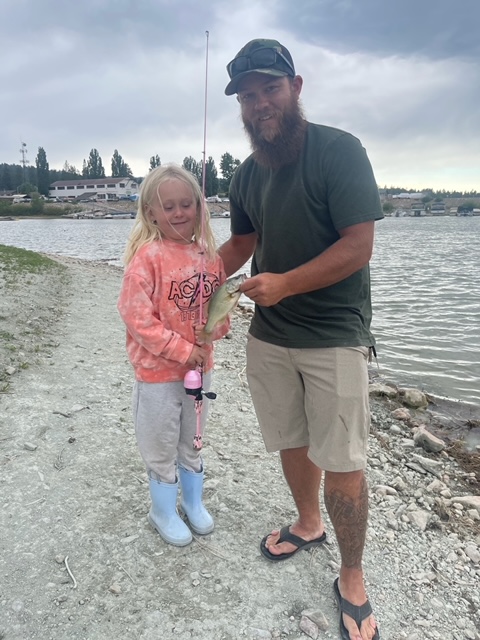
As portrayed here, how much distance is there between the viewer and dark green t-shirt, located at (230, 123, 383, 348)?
2570mm

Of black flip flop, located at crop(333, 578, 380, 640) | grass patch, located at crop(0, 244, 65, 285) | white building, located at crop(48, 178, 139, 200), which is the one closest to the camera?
black flip flop, located at crop(333, 578, 380, 640)

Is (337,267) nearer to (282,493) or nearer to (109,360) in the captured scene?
(282,493)

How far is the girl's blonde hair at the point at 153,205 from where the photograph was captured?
303 centimetres

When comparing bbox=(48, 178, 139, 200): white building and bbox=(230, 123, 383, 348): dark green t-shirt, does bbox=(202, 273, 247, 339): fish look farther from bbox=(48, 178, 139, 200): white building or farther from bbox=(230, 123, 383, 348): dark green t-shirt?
bbox=(48, 178, 139, 200): white building

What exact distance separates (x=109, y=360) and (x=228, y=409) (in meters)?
2.30

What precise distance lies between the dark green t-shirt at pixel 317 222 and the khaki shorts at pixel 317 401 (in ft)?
0.30

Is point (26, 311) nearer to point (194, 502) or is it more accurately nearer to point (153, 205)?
point (194, 502)

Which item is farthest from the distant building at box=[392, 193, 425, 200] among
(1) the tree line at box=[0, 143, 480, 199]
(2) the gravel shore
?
Answer: (2) the gravel shore

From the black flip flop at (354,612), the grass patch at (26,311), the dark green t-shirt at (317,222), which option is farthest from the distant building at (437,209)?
the black flip flop at (354,612)

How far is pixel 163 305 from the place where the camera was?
2988 mm

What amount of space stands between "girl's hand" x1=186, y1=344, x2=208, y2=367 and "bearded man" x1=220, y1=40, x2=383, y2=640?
414 millimetres

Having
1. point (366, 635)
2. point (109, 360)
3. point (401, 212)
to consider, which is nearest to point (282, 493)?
point (366, 635)

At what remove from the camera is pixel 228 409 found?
582cm

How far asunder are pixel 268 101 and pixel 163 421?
2.03 meters
